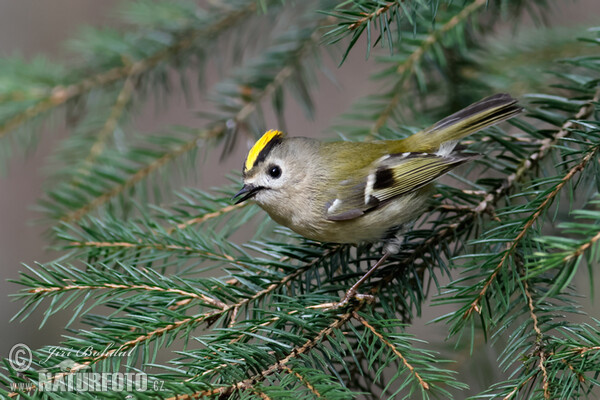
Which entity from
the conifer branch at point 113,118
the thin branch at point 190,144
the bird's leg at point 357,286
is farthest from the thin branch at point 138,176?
the bird's leg at point 357,286

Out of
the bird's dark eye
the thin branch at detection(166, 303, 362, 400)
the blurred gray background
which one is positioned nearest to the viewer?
the thin branch at detection(166, 303, 362, 400)

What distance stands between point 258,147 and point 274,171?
0.07 metres

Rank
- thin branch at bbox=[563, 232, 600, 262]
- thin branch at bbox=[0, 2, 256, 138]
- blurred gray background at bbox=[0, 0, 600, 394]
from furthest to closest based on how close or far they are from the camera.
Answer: blurred gray background at bbox=[0, 0, 600, 394], thin branch at bbox=[0, 2, 256, 138], thin branch at bbox=[563, 232, 600, 262]

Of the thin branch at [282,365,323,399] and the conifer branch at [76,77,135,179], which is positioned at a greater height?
the conifer branch at [76,77,135,179]

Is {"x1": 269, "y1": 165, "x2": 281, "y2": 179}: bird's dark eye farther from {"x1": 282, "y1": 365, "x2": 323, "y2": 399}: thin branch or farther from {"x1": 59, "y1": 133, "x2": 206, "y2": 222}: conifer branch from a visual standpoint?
{"x1": 282, "y1": 365, "x2": 323, "y2": 399}: thin branch

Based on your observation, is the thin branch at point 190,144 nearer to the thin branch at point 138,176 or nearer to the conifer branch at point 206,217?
the thin branch at point 138,176

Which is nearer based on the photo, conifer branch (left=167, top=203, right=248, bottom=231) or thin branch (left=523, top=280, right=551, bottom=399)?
thin branch (left=523, top=280, right=551, bottom=399)

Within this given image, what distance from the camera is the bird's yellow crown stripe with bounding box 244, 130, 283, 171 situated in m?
1.25

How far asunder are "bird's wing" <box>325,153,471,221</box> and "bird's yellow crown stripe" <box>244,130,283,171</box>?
19 centimetres

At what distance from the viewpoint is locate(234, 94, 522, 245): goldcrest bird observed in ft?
3.92

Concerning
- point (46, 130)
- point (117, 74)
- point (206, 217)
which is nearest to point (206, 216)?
point (206, 217)

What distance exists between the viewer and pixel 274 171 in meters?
1.31

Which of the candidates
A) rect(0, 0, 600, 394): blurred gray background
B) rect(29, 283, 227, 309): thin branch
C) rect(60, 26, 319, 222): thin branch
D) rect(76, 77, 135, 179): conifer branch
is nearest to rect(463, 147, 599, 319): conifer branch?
rect(29, 283, 227, 309): thin branch

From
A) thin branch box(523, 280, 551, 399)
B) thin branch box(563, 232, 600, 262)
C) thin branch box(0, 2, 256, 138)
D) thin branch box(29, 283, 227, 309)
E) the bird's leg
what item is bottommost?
thin branch box(523, 280, 551, 399)
